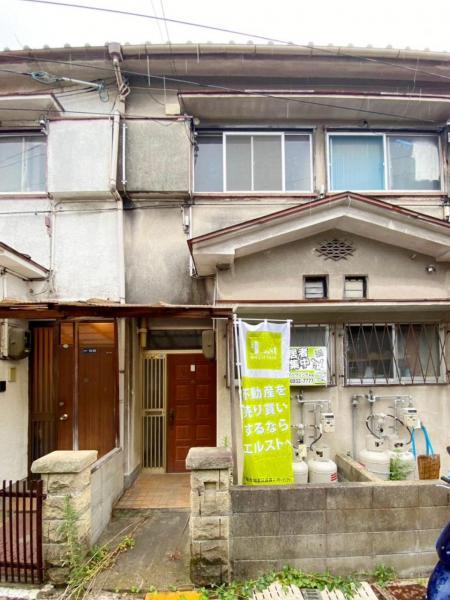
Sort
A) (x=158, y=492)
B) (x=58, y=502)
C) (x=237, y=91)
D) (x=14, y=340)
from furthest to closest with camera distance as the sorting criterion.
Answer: (x=237, y=91) → (x=158, y=492) → (x=14, y=340) → (x=58, y=502)

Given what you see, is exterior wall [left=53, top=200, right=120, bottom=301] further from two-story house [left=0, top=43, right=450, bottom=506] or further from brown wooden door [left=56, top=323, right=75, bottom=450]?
brown wooden door [left=56, top=323, right=75, bottom=450]

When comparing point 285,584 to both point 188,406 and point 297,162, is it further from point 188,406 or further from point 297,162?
point 297,162

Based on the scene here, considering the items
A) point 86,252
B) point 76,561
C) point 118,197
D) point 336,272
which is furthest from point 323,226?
point 76,561

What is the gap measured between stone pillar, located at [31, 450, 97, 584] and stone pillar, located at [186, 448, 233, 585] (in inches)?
52.2

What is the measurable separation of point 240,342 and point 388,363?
11.1ft

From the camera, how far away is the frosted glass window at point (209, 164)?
8.10 meters

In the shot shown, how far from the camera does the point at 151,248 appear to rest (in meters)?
7.80

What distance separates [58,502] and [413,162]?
915 centimetres

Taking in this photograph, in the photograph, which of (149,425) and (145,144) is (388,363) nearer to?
(149,425)

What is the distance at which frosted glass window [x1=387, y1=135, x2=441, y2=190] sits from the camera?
26.9 ft

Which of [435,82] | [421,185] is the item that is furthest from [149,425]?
[435,82]

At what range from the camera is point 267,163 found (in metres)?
8.14

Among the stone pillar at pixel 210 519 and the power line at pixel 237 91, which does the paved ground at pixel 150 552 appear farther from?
the power line at pixel 237 91

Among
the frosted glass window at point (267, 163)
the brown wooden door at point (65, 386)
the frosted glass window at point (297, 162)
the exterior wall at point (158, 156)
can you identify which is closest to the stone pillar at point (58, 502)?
the brown wooden door at point (65, 386)
